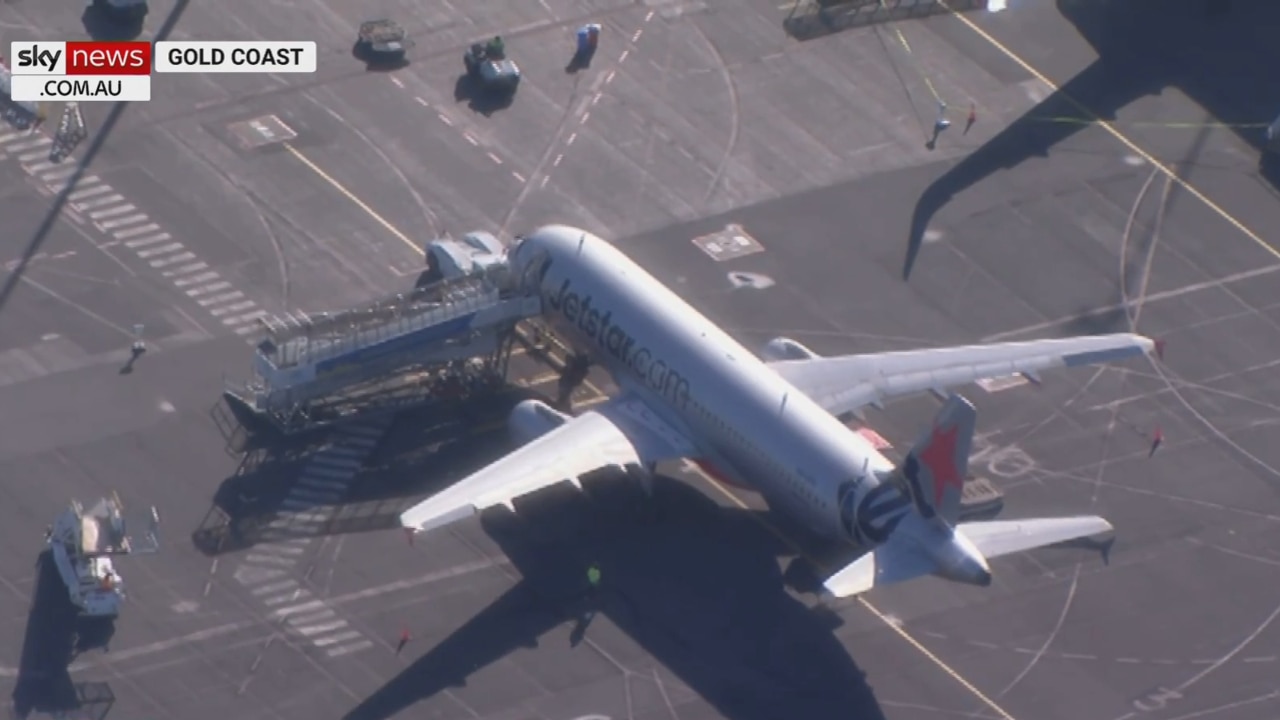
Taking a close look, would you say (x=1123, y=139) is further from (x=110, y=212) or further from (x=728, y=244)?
(x=110, y=212)

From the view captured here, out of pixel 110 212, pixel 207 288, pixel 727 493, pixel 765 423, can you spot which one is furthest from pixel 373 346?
pixel 110 212

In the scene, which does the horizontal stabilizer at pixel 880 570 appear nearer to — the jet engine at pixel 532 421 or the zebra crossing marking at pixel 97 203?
the jet engine at pixel 532 421

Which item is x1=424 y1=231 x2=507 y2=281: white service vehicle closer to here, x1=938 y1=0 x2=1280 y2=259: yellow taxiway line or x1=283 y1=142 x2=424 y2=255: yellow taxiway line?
x1=283 y1=142 x2=424 y2=255: yellow taxiway line

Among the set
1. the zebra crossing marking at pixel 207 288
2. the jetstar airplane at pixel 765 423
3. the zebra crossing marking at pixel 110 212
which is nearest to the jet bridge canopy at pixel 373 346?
the jetstar airplane at pixel 765 423

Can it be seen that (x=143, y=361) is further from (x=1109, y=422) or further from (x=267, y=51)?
(x=1109, y=422)

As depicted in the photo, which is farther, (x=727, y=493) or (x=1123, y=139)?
(x=1123, y=139)

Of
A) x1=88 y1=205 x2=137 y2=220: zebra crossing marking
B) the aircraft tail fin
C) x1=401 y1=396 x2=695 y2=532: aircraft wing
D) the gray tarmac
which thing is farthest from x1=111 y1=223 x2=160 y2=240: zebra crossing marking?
the aircraft tail fin
